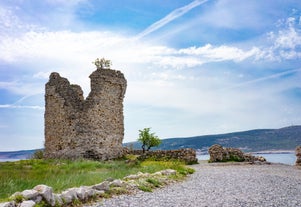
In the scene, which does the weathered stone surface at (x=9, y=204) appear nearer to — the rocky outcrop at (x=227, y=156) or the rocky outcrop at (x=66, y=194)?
the rocky outcrop at (x=66, y=194)

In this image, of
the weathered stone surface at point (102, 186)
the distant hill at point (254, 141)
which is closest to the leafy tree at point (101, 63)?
the weathered stone surface at point (102, 186)

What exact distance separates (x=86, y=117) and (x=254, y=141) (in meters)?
66.2

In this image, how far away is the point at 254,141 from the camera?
289ft

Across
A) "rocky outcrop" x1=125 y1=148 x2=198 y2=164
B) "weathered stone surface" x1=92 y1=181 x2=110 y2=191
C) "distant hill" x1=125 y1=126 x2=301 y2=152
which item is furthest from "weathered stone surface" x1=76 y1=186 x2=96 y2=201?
"distant hill" x1=125 y1=126 x2=301 y2=152

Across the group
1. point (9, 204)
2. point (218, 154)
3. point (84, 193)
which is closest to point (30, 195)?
point (9, 204)

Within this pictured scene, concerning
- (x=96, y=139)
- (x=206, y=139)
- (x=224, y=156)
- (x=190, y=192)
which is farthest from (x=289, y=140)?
(x=190, y=192)

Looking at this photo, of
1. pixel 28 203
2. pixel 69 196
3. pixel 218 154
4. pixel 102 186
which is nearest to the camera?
pixel 28 203

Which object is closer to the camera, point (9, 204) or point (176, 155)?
point (9, 204)

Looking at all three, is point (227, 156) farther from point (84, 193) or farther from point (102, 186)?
point (84, 193)

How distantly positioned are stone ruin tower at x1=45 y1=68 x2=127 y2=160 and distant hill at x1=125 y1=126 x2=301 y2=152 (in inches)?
2026

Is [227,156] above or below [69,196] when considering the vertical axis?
above

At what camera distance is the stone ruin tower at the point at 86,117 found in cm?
2739

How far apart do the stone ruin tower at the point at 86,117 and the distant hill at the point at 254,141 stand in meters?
51.4

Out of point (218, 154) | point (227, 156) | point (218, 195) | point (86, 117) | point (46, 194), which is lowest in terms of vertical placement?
point (218, 195)
